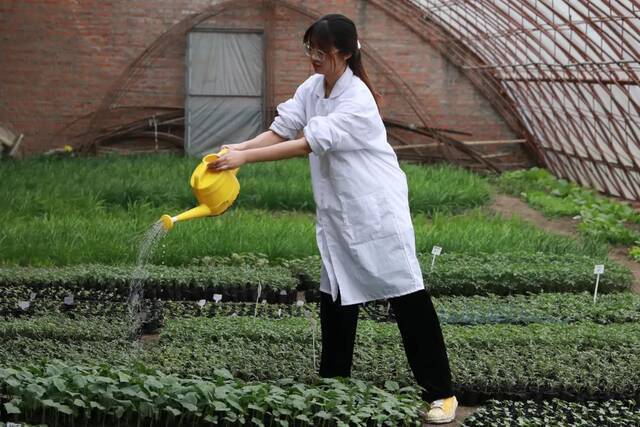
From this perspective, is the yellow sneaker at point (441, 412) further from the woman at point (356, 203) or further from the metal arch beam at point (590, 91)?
the metal arch beam at point (590, 91)

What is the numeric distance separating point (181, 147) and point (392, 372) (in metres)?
10.7

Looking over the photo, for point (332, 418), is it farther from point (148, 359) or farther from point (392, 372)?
point (148, 359)

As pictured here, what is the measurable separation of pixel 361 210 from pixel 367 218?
37 millimetres

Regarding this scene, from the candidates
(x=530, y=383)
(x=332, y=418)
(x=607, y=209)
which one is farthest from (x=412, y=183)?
(x=332, y=418)

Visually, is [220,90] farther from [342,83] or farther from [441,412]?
[441,412]

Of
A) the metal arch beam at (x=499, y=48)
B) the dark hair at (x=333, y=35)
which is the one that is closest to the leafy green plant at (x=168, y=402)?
the dark hair at (x=333, y=35)

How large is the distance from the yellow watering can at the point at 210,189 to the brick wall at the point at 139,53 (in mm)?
10763

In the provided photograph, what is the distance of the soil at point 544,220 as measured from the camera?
9211 mm

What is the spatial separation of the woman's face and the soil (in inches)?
181

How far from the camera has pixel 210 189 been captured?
4.40 m

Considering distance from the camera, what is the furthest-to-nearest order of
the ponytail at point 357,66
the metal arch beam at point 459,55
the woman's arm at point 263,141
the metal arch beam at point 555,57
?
the metal arch beam at point 459,55 → the metal arch beam at point 555,57 → the woman's arm at point 263,141 → the ponytail at point 357,66

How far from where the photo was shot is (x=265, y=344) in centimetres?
545

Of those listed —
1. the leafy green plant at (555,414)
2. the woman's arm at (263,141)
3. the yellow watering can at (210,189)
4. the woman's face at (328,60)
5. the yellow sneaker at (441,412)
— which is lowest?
the leafy green plant at (555,414)

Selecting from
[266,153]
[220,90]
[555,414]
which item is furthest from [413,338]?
[220,90]
